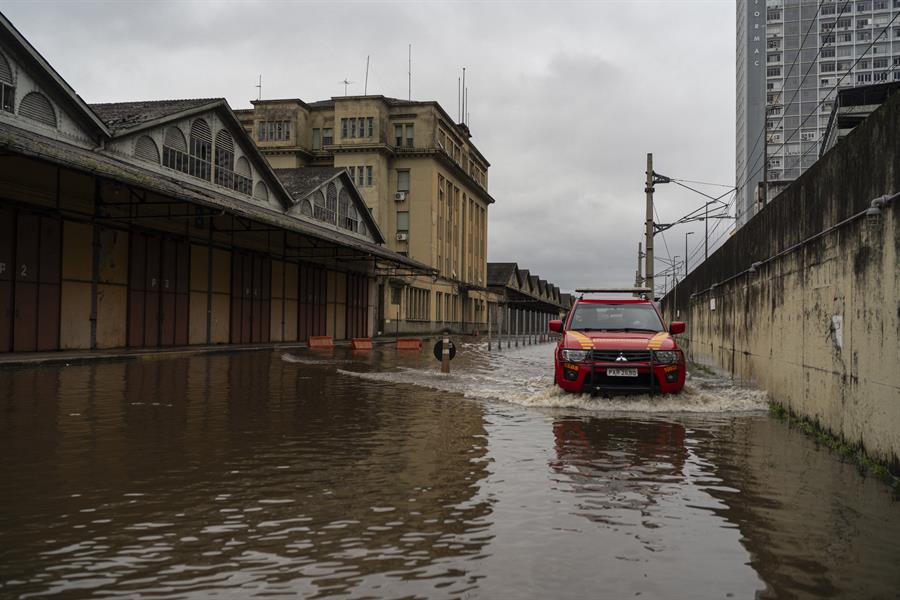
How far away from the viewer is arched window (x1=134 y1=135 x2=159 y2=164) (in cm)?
2920

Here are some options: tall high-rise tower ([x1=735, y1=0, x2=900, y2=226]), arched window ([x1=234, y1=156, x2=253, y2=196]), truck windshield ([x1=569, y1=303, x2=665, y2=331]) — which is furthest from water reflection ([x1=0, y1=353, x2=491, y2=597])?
tall high-rise tower ([x1=735, y1=0, x2=900, y2=226])

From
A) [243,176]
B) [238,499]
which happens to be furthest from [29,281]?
[238,499]

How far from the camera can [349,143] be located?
63.8 metres

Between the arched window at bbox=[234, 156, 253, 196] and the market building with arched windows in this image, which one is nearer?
the market building with arched windows

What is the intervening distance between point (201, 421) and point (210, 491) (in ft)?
12.9

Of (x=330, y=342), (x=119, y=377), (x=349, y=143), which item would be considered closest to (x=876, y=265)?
(x=119, y=377)

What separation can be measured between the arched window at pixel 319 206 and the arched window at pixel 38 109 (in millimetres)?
21204

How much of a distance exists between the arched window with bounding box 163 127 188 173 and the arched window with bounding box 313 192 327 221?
13.9 meters

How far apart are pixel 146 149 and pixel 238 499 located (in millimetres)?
27260

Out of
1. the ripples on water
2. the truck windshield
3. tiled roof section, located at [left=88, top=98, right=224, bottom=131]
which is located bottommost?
the ripples on water

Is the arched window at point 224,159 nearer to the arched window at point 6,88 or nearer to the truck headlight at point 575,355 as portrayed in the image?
the arched window at point 6,88

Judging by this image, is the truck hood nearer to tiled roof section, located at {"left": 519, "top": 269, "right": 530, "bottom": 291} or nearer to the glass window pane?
the glass window pane

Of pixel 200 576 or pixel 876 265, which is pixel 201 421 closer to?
pixel 200 576

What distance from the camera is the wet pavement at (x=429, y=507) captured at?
385cm
